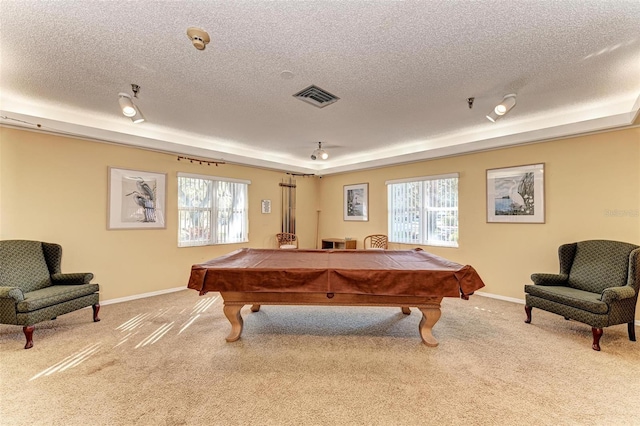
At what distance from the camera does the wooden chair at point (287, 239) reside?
6.10 m

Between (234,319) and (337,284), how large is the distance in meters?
1.16

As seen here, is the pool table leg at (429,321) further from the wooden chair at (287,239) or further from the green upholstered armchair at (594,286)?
the wooden chair at (287,239)

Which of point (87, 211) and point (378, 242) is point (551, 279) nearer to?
point (378, 242)

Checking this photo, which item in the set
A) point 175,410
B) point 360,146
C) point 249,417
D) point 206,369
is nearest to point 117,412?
point 175,410

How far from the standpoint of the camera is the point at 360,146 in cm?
530

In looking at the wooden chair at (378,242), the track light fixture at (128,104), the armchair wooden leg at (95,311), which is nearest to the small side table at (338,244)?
the wooden chair at (378,242)

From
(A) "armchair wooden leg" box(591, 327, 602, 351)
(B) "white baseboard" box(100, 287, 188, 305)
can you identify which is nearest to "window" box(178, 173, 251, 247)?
(B) "white baseboard" box(100, 287, 188, 305)


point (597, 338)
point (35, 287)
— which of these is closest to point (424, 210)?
point (597, 338)

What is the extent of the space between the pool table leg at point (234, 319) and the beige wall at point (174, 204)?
2.44 m

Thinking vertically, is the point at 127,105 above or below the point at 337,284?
above

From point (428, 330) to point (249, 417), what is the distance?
71.5 inches

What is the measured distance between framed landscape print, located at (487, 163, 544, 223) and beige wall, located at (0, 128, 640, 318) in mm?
92

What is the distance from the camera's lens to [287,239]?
6.26 m

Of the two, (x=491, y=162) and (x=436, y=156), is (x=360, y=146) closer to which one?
(x=436, y=156)
